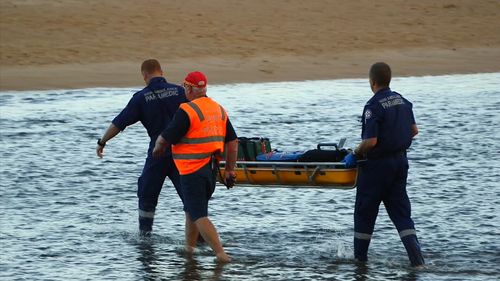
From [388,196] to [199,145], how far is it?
1.59m

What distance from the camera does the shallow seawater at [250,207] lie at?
416 inches

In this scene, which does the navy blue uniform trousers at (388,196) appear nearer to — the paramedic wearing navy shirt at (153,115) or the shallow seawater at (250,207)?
the shallow seawater at (250,207)

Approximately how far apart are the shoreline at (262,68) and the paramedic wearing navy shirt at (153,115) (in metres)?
11.0

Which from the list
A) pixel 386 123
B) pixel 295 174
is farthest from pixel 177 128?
pixel 386 123

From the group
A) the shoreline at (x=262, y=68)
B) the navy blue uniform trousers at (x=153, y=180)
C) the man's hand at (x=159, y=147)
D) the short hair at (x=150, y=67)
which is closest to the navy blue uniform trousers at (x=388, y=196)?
the man's hand at (x=159, y=147)

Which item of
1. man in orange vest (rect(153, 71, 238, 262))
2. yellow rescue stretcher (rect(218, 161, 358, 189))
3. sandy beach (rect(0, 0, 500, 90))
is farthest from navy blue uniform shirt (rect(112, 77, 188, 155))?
sandy beach (rect(0, 0, 500, 90))

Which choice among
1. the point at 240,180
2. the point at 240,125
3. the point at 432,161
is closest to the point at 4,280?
the point at 240,180

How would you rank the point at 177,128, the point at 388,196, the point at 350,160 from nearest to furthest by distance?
1. the point at 177,128
2. the point at 388,196
3. the point at 350,160

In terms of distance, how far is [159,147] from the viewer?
A: 33.4 feet

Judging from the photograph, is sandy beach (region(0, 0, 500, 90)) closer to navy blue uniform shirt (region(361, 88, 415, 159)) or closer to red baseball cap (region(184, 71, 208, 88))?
red baseball cap (region(184, 71, 208, 88))

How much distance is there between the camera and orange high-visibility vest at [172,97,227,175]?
33.3ft

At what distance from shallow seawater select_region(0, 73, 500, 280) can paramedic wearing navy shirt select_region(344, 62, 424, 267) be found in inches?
16.4

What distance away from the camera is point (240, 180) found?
11.2m

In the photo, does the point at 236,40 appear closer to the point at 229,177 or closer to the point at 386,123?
the point at 229,177
